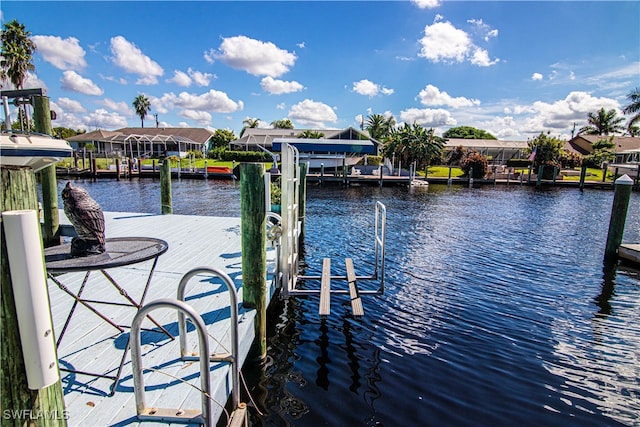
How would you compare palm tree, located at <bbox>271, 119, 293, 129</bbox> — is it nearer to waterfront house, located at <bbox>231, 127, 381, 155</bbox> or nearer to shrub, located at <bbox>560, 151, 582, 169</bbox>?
waterfront house, located at <bbox>231, 127, 381, 155</bbox>

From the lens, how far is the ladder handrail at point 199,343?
2211mm

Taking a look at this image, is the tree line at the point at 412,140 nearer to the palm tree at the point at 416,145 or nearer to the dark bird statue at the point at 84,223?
the palm tree at the point at 416,145

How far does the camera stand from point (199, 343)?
2.29 meters

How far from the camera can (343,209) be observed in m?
18.6

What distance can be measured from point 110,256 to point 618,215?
12090 millimetres

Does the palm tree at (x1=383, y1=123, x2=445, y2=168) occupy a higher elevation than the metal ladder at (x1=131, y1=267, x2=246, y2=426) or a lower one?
higher

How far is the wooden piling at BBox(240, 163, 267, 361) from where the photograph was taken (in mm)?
4023

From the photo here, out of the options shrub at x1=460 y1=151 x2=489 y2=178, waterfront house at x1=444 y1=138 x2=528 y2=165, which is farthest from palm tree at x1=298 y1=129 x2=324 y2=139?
waterfront house at x1=444 y1=138 x2=528 y2=165

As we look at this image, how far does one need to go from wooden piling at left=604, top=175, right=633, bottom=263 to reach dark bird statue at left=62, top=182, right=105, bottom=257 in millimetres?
11816

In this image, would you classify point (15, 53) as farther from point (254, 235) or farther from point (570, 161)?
point (570, 161)

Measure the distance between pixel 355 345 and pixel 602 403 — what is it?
2.99m

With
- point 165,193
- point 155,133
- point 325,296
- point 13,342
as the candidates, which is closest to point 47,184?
point 165,193

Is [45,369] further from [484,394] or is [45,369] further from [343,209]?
[343,209]

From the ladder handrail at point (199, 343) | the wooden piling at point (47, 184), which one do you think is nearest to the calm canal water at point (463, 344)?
the ladder handrail at point (199, 343)
